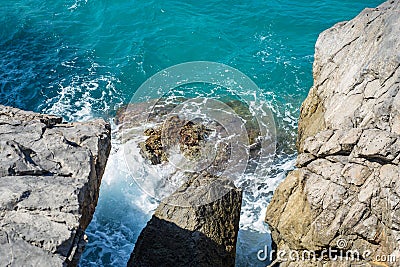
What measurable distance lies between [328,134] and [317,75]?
12.6 ft

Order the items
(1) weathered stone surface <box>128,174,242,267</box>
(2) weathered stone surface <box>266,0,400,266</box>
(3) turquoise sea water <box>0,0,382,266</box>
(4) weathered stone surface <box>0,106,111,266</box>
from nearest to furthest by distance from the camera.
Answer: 1. (4) weathered stone surface <box>0,106,111,266</box>
2. (2) weathered stone surface <box>266,0,400,266</box>
3. (1) weathered stone surface <box>128,174,242,267</box>
4. (3) turquoise sea water <box>0,0,382,266</box>

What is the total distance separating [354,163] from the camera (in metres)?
10.8

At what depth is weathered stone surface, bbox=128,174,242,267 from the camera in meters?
11.2

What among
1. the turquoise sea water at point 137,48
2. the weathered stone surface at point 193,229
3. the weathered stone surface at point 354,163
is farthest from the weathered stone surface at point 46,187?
the turquoise sea water at point 137,48

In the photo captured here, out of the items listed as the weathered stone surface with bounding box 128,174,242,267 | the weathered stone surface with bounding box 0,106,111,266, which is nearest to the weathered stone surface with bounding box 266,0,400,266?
the weathered stone surface with bounding box 128,174,242,267

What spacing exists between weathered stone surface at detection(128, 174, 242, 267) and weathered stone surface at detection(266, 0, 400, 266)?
142 cm

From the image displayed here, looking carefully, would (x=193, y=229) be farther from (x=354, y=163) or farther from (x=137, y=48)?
(x=137, y=48)

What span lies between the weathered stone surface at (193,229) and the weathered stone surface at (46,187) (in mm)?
3446

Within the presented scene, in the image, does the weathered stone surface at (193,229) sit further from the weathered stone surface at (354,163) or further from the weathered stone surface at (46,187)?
the weathered stone surface at (46,187)

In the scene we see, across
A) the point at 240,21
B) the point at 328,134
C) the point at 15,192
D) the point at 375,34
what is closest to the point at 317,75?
the point at 375,34

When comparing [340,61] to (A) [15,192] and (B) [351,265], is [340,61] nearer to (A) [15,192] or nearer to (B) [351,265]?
(B) [351,265]

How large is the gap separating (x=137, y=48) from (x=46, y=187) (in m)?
19.3

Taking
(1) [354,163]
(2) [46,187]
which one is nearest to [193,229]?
(1) [354,163]

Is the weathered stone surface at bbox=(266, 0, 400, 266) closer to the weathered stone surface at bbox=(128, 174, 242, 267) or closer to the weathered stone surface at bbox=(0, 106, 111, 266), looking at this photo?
the weathered stone surface at bbox=(128, 174, 242, 267)
